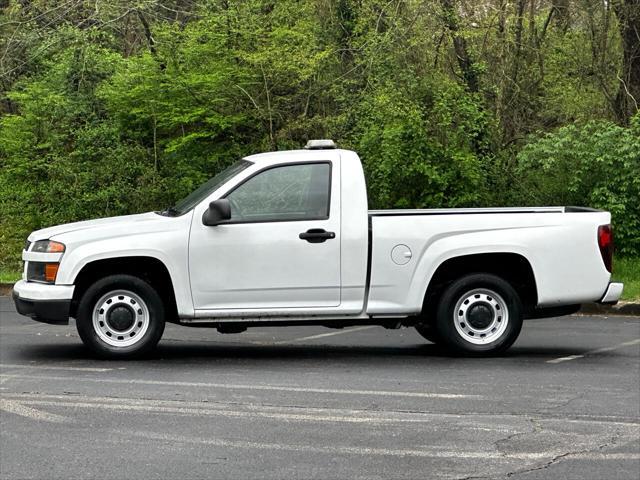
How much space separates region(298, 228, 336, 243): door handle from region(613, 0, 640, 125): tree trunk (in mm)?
11165

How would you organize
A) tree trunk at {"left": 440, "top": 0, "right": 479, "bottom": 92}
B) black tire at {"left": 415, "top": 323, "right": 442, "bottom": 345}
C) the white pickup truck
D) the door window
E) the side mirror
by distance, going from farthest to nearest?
tree trunk at {"left": 440, "top": 0, "right": 479, "bottom": 92}
black tire at {"left": 415, "top": 323, "right": 442, "bottom": 345}
the door window
the white pickup truck
the side mirror

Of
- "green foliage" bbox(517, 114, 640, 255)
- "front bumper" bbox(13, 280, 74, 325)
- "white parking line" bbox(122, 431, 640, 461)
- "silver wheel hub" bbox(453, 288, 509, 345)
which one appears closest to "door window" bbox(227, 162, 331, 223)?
"silver wheel hub" bbox(453, 288, 509, 345)

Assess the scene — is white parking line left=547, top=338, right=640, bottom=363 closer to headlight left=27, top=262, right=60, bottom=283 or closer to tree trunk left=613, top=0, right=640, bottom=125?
headlight left=27, top=262, right=60, bottom=283

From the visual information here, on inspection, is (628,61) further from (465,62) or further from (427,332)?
(427,332)

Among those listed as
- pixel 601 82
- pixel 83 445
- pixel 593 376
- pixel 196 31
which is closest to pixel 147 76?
pixel 196 31

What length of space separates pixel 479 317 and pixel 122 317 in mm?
3190

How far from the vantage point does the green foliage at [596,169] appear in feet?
57.5

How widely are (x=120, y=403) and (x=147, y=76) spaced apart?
12796mm

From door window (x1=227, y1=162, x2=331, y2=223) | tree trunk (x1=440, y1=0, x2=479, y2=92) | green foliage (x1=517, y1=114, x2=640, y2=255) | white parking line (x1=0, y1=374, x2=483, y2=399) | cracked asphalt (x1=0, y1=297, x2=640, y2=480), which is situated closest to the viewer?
cracked asphalt (x1=0, y1=297, x2=640, y2=480)

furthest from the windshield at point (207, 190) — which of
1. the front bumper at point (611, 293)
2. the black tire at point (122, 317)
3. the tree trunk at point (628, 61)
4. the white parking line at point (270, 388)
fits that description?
the tree trunk at point (628, 61)

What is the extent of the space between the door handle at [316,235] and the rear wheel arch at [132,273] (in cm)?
125

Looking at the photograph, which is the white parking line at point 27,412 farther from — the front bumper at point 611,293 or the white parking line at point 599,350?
the front bumper at point 611,293

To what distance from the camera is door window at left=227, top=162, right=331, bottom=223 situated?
1060 centimetres

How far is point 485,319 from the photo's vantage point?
35.4 ft
